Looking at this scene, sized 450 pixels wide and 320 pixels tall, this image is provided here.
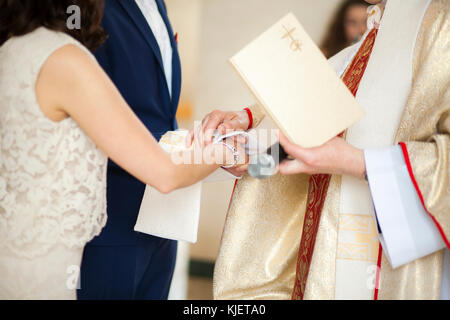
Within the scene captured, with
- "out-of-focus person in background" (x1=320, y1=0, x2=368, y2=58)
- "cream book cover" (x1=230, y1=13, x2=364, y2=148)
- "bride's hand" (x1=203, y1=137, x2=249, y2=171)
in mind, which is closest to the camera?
"cream book cover" (x1=230, y1=13, x2=364, y2=148)

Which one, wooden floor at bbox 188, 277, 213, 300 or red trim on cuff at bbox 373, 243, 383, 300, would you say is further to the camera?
wooden floor at bbox 188, 277, 213, 300

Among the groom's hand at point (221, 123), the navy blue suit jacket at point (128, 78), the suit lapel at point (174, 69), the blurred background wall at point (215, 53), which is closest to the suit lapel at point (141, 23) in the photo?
the navy blue suit jacket at point (128, 78)

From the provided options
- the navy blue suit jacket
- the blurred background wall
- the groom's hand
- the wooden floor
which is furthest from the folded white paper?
the wooden floor

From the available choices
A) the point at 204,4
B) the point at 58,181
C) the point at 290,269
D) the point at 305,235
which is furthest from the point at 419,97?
the point at 204,4

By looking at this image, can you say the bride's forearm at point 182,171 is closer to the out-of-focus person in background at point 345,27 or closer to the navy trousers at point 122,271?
the navy trousers at point 122,271

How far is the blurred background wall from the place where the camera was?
4.45m

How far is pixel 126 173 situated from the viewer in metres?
1.88

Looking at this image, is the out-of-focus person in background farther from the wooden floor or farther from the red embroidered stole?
the red embroidered stole

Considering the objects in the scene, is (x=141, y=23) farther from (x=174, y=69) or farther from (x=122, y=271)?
(x=122, y=271)

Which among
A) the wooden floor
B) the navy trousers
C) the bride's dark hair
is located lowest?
the wooden floor

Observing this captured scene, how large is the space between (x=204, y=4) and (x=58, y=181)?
144 inches

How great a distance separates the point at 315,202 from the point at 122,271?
2.62 ft

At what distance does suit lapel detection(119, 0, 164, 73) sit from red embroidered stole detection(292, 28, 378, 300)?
76 centimetres

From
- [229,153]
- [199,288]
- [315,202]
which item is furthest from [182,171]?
[199,288]
